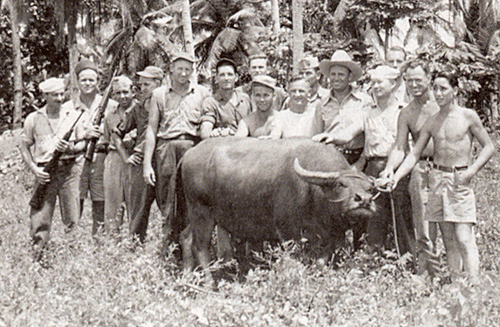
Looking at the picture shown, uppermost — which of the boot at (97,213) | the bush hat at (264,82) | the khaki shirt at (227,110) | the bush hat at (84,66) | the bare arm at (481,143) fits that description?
the bush hat at (84,66)

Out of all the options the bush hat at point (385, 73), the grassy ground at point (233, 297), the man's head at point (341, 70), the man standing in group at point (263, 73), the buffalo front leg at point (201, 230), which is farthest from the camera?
the man standing in group at point (263, 73)

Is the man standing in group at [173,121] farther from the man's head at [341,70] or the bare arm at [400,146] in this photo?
the bare arm at [400,146]

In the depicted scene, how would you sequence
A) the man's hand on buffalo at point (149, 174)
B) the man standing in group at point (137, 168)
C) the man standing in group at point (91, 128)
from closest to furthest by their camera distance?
1. the man's hand on buffalo at point (149, 174)
2. the man standing in group at point (137, 168)
3. the man standing in group at point (91, 128)

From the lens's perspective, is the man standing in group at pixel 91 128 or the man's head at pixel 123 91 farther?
the man's head at pixel 123 91

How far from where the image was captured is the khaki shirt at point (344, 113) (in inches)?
296

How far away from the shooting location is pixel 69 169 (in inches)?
328

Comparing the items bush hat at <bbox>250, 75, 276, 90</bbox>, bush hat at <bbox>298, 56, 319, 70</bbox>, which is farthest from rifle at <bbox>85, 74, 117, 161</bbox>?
bush hat at <bbox>298, 56, 319, 70</bbox>

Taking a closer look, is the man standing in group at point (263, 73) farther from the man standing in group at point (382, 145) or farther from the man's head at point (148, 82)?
the man standing in group at point (382, 145)

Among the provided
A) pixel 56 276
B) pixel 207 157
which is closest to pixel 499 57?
pixel 207 157

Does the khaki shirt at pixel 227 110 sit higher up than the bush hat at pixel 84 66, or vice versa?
the bush hat at pixel 84 66

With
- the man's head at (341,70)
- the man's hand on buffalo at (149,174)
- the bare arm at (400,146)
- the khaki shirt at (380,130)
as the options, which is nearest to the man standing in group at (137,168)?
the man's hand on buffalo at (149,174)

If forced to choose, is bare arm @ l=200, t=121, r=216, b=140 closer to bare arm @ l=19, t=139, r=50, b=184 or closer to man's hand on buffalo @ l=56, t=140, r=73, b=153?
man's hand on buffalo @ l=56, t=140, r=73, b=153

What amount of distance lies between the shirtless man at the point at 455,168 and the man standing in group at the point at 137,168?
3.12 metres

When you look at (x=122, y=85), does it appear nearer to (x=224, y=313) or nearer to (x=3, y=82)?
(x=224, y=313)
